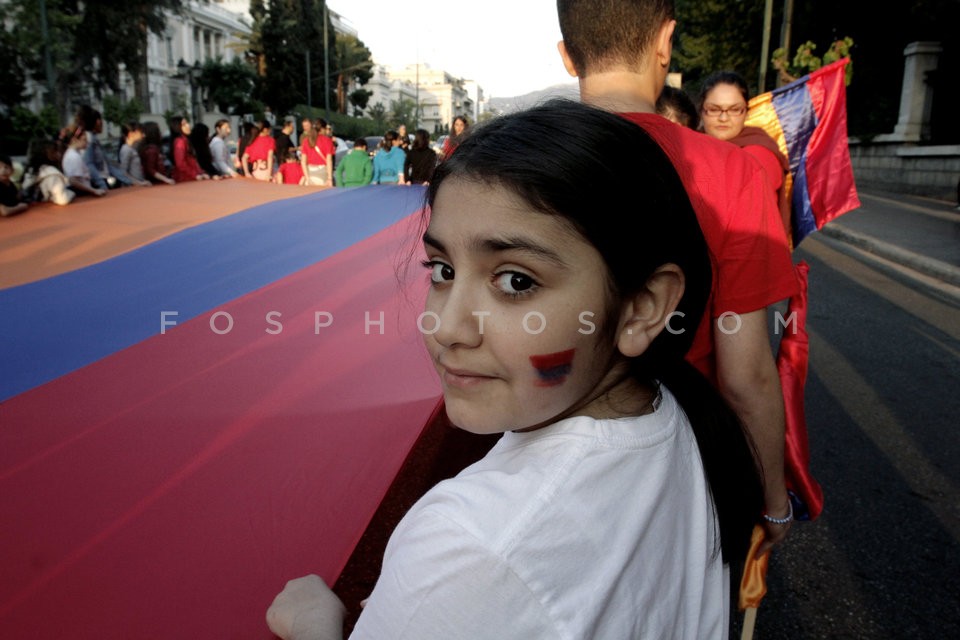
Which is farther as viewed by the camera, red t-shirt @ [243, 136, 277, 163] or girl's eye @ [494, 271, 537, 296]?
red t-shirt @ [243, 136, 277, 163]

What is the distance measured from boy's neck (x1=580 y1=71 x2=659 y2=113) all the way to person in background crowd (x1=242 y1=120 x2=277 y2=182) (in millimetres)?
11656

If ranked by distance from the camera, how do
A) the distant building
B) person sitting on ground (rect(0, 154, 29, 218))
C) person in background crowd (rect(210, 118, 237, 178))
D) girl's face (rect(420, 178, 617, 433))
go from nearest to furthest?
girl's face (rect(420, 178, 617, 433)) < person sitting on ground (rect(0, 154, 29, 218)) < person in background crowd (rect(210, 118, 237, 178)) < the distant building

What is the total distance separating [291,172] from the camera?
12.3m

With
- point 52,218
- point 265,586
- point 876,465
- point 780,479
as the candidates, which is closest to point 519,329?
point 265,586

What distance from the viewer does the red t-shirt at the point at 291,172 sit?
1227cm

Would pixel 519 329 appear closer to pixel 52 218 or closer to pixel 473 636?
pixel 473 636

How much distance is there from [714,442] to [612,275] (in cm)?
30

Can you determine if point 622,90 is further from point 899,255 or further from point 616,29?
point 899,255

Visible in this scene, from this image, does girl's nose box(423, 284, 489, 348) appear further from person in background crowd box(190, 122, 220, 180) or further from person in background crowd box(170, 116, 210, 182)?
person in background crowd box(190, 122, 220, 180)

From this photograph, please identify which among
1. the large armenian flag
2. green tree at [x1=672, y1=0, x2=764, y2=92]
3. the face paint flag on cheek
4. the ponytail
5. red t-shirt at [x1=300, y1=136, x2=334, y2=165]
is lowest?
the large armenian flag

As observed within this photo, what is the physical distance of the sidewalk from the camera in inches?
338

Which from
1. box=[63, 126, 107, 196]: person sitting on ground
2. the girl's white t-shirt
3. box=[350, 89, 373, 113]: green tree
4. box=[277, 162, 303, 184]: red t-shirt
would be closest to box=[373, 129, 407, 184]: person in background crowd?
box=[277, 162, 303, 184]: red t-shirt

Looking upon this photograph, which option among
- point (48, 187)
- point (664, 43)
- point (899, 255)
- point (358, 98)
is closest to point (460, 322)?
point (664, 43)

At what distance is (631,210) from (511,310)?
204mm
